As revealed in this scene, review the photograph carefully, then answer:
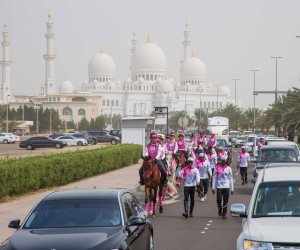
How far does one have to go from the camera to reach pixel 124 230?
10.3 m

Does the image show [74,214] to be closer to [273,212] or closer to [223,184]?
[273,212]

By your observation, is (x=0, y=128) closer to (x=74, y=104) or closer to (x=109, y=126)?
(x=74, y=104)

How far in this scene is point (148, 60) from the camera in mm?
189875

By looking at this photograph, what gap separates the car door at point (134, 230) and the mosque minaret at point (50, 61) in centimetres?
16310

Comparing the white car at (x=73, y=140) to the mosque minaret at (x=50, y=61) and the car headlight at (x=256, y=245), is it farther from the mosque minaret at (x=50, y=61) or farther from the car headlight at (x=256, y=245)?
the mosque minaret at (x=50, y=61)

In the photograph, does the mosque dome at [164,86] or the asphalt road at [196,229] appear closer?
the asphalt road at [196,229]

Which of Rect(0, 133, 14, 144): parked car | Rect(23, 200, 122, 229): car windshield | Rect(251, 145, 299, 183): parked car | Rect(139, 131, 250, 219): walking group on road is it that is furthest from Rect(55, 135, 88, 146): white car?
Rect(23, 200, 122, 229): car windshield

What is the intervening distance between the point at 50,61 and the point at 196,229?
16327cm

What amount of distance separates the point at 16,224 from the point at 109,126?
18230 cm

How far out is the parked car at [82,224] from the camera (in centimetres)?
955

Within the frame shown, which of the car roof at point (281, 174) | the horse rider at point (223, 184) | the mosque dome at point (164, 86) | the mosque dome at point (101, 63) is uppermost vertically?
the mosque dome at point (101, 63)

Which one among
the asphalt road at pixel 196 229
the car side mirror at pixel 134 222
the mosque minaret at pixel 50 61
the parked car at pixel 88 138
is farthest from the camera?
the mosque minaret at pixel 50 61

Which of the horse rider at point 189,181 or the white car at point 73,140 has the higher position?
the horse rider at point 189,181

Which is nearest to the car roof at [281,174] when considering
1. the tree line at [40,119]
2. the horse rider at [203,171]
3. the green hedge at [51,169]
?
the horse rider at [203,171]
